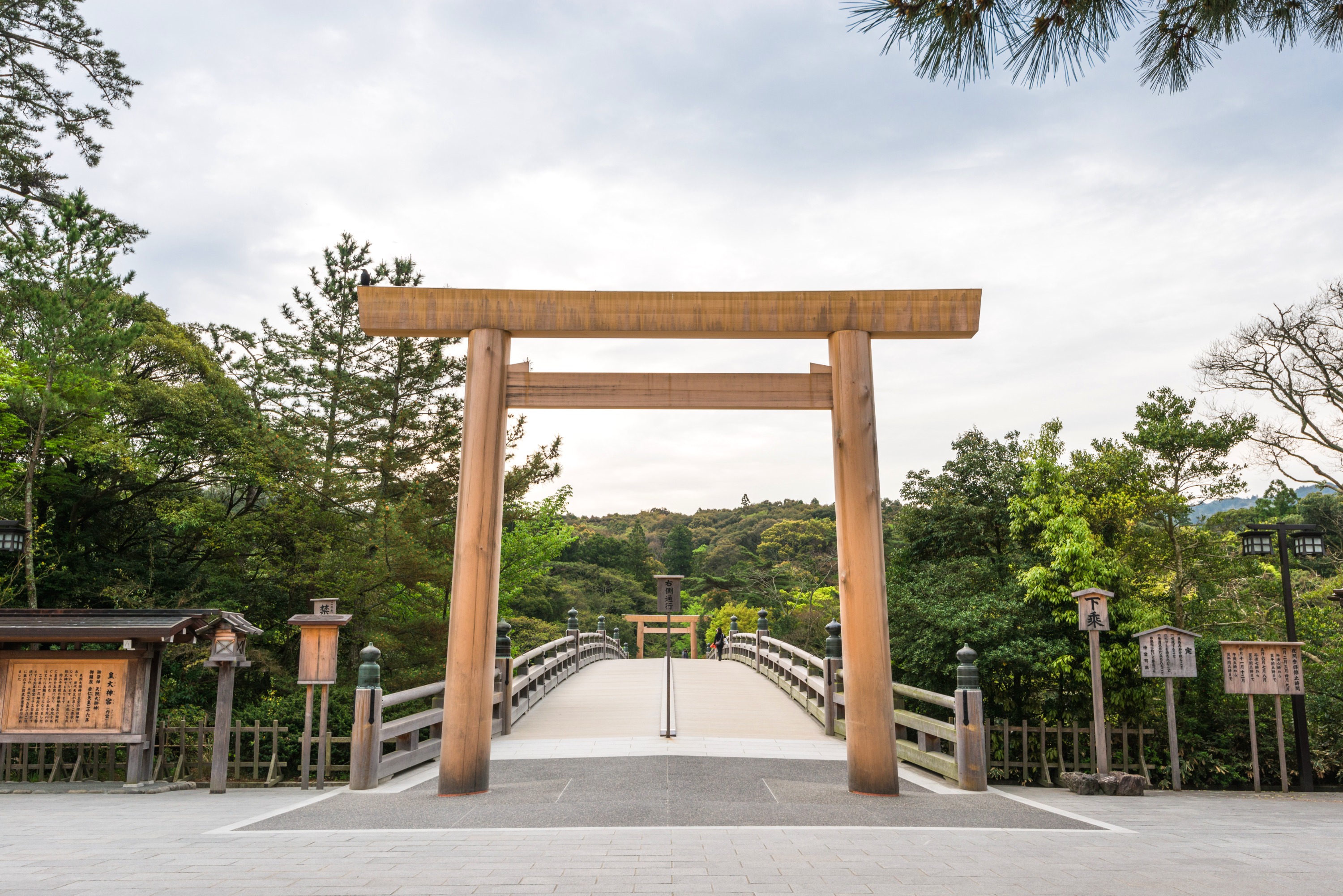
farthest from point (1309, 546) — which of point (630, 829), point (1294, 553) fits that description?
point (630, 829)

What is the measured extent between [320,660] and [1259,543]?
38.1 ft

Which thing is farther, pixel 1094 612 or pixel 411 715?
pixel 411 715

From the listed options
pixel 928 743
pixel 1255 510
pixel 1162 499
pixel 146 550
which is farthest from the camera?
pixel 146 550

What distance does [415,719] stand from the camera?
839cm

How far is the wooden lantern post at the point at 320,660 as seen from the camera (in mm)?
7746

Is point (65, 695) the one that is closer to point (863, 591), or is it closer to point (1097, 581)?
point (863, 591)

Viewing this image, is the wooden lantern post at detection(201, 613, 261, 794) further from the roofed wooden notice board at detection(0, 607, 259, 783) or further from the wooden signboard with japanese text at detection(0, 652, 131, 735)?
the wooden signboard with japanese text at detection(0, 652, 131, 735)

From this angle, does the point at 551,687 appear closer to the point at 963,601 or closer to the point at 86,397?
the point at 963,601

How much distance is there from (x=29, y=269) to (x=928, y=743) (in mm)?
15562

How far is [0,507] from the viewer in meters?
15.0

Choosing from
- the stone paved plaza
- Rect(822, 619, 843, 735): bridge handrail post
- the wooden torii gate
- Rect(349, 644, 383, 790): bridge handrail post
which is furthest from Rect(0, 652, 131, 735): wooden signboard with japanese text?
Rect(822, 619, 843, 735): bridge handrail post

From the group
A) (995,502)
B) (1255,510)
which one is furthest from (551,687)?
(1255,510)

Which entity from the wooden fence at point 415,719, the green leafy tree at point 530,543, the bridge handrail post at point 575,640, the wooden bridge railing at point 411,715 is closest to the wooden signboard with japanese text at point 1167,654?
the wooden bridge railing at point 411,715

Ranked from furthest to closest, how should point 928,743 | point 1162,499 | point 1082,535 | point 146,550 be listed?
point 146,550, point 1162,499, point 1082,535, point 928,743
